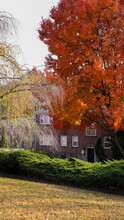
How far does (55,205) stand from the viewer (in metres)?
7.86

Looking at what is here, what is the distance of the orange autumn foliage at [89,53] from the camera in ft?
46.5

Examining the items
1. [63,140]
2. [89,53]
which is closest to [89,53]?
[89,53]

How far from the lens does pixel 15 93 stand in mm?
8258

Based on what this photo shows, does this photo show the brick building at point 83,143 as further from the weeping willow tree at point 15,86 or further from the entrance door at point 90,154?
the weeping willow tree at point 15,86

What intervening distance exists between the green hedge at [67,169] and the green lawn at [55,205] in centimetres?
127

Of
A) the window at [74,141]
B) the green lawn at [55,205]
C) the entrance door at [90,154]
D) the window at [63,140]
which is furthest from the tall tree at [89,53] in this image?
the window at [63,140]

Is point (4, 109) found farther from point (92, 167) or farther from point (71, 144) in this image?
point (71, 144)

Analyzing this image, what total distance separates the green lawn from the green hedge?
1267 mm

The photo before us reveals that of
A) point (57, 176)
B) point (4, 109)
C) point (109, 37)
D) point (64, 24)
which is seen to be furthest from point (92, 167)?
point (64, 24)

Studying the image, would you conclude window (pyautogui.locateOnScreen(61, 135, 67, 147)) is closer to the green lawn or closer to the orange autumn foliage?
the orange autumn foliage

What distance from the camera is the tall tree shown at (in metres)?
14.2

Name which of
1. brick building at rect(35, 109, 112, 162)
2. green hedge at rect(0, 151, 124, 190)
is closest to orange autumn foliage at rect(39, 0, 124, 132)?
green hedge at rect(0, 151, 124, 190)

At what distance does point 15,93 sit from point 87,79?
805cm

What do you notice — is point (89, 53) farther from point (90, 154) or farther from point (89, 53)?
point (90, 154)
